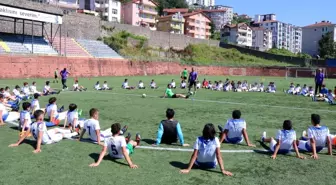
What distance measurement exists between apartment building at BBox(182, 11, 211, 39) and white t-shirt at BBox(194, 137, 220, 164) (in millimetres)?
113201

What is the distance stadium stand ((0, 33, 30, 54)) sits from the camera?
4009 centimetres

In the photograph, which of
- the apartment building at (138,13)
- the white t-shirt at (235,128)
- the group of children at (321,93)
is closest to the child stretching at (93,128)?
the white t-shirt at (235,128)

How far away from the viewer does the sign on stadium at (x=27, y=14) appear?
38.9 m

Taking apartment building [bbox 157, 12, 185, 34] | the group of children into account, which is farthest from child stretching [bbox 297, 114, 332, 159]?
apartment building [bbox 157, 12, 185, 34]

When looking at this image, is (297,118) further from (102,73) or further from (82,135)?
(102,73)

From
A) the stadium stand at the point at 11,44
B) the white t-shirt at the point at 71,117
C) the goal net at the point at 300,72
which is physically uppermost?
the stadium stand at the point at 11,44

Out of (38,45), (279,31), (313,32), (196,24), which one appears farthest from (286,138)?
(279,31)

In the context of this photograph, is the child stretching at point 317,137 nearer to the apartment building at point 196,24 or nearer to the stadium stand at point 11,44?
the stadium stand at point 11,44

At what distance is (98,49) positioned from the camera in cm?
5462

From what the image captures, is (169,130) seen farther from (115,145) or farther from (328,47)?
(328,47)

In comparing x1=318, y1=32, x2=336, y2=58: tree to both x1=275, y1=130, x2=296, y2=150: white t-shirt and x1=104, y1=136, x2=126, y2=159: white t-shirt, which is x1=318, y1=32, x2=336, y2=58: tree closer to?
x1=275, y1=130, x2=296, y2=150: white t-shirt

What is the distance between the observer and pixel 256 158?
8.37m

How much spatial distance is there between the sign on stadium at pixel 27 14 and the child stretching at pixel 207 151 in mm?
37814

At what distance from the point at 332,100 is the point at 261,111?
22.6 ft
